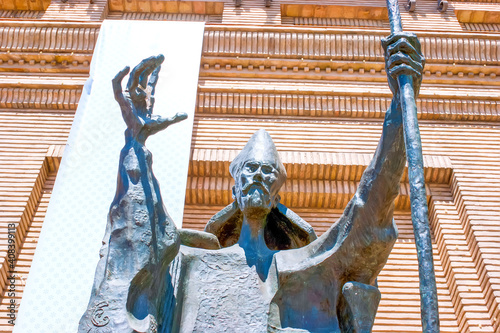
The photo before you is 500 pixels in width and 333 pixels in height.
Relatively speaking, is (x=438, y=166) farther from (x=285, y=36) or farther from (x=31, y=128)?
(x=31, y=128)

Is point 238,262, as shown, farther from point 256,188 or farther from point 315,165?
point 315,165

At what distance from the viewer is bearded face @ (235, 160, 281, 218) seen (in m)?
3.22

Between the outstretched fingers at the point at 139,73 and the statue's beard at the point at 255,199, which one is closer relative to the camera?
the outstretched fingers at the point at 139,73

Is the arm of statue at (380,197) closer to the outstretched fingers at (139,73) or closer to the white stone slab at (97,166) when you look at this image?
the outstretched fingers at (139,73)

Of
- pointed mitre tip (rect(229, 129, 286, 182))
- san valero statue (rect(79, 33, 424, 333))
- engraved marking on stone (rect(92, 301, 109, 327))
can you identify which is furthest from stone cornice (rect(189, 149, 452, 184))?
engraved marking on stone (rect(92, 301, 109, 327))

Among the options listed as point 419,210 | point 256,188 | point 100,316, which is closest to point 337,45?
point 256,188

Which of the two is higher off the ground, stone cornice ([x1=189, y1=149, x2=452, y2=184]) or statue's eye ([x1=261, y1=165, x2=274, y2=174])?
stone cornice ([x1=189, y1=149, x2=452, y2=184])

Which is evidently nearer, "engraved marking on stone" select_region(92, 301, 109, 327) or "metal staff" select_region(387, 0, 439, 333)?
"metal staff" select_region(387, 0, 439, 333)

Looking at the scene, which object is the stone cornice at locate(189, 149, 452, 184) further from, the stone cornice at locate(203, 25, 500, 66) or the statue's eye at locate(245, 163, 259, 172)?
the statue's eye at locate(245, 163, 259, 172)

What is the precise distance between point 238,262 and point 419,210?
37.4 inches

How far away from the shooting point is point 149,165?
289 cm

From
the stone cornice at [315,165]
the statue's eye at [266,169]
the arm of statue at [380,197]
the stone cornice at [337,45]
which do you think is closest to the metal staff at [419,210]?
the arm of statue at [380,197]

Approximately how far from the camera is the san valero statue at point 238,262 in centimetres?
270

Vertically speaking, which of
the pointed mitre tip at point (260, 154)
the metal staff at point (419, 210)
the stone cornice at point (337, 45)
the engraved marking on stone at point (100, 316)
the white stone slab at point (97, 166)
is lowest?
the engraved marking on stone at point (100, 316)
